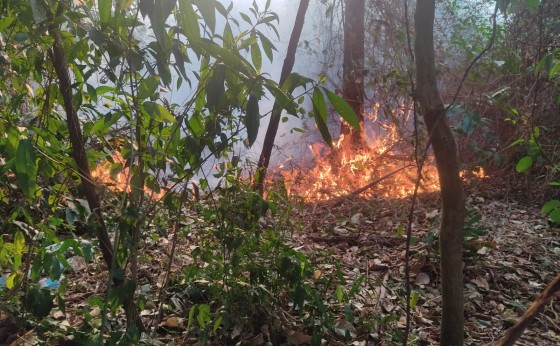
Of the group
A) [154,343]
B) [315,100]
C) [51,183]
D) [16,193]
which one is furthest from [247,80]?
[16,193]

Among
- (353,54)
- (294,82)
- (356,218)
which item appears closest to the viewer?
(294,82)

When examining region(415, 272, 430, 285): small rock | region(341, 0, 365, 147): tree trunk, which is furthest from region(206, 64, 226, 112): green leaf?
region(341, 0, 365, 147): tree trunk

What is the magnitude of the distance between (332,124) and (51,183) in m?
4.40

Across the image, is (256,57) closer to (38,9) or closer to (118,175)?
(38,9)

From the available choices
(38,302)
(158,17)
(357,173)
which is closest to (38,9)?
(158,17)

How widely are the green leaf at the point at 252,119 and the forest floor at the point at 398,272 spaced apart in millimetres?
941

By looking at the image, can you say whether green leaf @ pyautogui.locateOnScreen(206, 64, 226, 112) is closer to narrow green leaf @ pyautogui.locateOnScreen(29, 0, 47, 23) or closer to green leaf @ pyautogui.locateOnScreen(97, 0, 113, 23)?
green leaf @ pyautogui.locateOnScreen(97, 0, 113, 23)

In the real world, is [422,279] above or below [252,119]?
above

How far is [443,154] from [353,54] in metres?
4.09

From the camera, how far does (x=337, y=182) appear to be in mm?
4766

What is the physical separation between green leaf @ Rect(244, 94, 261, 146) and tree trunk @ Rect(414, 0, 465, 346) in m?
0.75

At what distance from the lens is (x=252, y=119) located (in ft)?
3.02

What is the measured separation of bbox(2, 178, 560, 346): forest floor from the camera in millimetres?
2020

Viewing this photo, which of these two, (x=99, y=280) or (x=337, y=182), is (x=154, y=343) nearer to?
(x=99, y=280)
